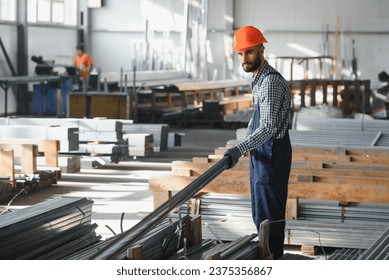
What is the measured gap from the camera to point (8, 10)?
68.7 feet

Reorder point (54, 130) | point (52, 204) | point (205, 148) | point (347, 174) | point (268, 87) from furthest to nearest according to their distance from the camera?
point (205, 148), point (54, 130), point (347, 174), point (52, 204), point (268, 87)

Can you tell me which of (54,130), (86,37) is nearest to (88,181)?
(54,130)

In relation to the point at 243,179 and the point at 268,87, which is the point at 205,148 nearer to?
the point at 243,179

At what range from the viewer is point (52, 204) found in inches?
225

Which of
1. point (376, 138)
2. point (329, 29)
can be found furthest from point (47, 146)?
point (329, 29)

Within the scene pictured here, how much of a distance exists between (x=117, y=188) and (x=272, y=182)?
5.23 m

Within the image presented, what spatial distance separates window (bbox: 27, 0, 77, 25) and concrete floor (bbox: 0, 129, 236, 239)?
345 inches

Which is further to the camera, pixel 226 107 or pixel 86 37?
pixel 86 37

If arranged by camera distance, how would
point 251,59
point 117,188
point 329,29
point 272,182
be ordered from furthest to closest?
point 329,29 → point 117,188 → point 272,182 → point 251,59

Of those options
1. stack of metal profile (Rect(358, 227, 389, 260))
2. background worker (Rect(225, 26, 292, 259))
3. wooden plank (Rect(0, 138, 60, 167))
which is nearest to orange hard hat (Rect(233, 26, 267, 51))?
background worker (Rect(225, 26, 292, 259))

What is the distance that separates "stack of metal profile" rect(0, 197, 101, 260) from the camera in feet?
16.3

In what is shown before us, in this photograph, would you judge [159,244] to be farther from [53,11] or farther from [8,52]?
[53,11]

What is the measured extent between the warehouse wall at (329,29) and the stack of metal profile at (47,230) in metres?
19.9

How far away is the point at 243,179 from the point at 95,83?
1361 centimetres
